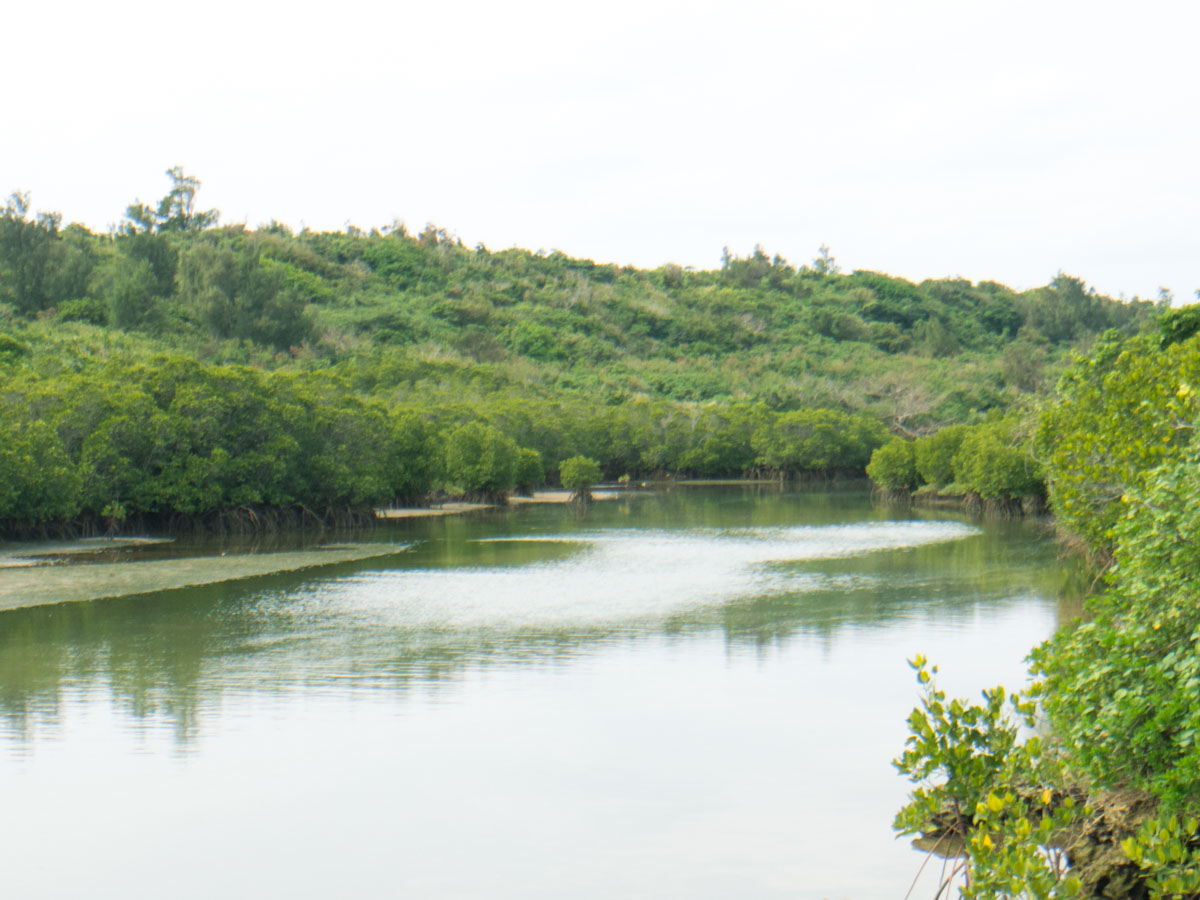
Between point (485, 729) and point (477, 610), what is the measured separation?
336 inches

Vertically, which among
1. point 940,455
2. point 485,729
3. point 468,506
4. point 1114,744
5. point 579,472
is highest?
point 940,455

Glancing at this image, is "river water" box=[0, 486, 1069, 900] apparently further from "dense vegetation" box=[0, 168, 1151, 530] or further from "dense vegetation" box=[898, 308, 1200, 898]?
"dense vegetation" box=[0, 168, 1151, 530]

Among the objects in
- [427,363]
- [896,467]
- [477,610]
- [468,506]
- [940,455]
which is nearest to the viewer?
[477,610]

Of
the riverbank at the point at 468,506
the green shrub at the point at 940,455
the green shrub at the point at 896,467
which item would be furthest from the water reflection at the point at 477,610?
the green shrub at the point at 896,467

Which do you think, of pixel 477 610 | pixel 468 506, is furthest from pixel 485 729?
pixel 468 506

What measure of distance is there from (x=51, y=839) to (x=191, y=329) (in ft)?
195

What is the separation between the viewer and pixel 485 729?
13953 mm

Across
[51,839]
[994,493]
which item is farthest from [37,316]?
[51,839]

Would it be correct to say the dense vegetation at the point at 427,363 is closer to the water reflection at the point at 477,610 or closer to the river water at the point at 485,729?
the water reflection at the point at 477,610

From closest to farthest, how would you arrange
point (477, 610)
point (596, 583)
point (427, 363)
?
1. point (477, 610)
2. point (596, 583)
3. point (427, 363)

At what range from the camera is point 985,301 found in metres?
130

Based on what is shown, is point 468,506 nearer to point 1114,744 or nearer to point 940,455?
point 940,455

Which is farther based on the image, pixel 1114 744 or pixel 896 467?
pixel 896 467

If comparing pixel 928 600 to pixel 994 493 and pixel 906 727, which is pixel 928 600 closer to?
pixel 906 727
